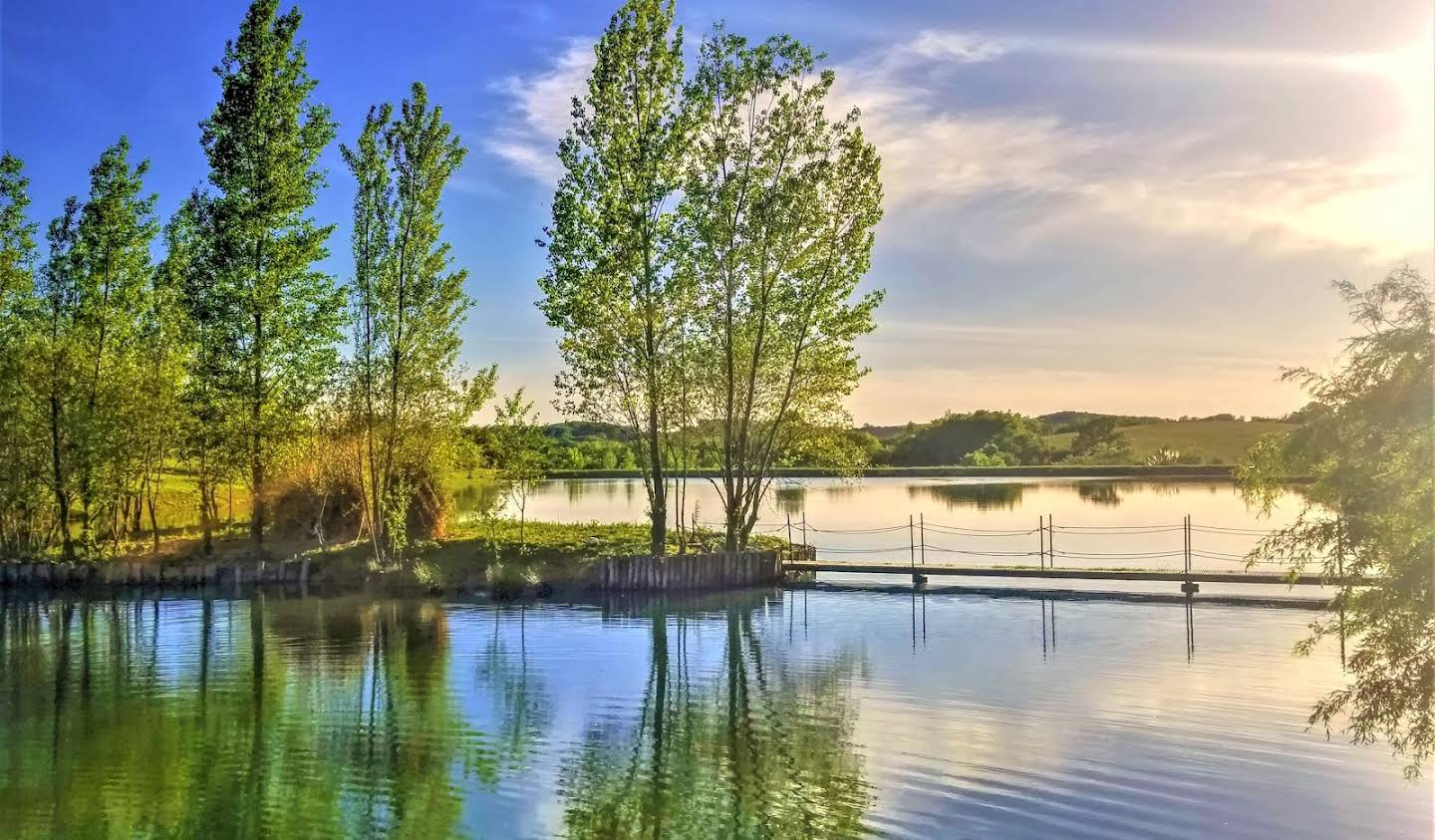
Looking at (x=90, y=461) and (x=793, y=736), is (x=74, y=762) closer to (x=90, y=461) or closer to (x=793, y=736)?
(x=793, y=736)

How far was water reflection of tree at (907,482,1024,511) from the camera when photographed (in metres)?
71.1

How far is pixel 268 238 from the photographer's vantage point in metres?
40.6

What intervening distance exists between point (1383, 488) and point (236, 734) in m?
16.2

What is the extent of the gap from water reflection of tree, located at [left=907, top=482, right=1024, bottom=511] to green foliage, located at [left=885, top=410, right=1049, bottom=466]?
129ft

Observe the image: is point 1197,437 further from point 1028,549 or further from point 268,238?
point 268,238

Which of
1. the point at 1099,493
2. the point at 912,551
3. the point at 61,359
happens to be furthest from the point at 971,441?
the point at 61,359

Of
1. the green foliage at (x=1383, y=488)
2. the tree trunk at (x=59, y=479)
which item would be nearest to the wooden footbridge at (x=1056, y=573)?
the green foliage at (x=1383, y=488)

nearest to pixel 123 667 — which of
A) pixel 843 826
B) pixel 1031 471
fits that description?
pixel 843 826

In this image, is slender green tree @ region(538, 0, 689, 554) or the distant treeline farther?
the distant treeline

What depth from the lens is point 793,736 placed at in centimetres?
1664

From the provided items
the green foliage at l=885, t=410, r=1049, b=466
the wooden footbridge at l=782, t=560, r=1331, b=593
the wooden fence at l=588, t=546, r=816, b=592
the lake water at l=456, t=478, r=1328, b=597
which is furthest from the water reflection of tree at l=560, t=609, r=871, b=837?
the green foliage at l=885, t=410, r=1049, b=466

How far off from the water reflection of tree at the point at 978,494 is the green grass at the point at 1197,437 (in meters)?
27.7

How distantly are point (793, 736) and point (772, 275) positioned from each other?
77.4ft

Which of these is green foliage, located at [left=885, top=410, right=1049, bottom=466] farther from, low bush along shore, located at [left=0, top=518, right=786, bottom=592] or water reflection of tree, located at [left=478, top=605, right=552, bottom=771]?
water reflection of tree, located at [left=478, top=605, right=552, bottom=771]
